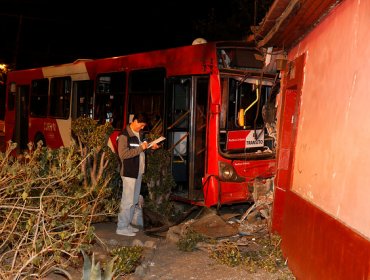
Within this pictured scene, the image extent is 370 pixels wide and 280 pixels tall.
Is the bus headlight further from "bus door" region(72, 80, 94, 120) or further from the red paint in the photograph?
Answer: "bus door" region(72, 80, 94, 120)

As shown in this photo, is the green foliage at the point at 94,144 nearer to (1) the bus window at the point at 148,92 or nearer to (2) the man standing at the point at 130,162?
(2) the man standing at the point at 130,162

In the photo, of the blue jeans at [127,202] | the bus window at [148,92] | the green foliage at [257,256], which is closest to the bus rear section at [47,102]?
the bus window at [148,92]

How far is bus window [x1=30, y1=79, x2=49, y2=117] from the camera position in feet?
46.7

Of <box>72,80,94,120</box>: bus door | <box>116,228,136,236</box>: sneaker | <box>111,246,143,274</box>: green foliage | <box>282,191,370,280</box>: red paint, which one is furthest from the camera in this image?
<box>72,80,94,120</box>: bus door

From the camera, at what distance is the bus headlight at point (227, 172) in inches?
311

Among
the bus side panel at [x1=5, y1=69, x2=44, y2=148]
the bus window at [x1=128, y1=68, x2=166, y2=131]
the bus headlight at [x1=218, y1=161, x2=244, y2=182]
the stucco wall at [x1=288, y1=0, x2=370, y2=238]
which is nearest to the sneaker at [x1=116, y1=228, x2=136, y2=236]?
the bus headlight at [x1=218, y1=161, x2=244, y2=182]

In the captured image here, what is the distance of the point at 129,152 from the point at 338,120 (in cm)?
371

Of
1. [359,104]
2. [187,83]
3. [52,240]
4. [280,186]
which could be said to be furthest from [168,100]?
[359,104]

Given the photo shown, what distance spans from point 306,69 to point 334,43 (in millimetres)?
1051

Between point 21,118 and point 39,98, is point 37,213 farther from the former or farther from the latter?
point 21,118

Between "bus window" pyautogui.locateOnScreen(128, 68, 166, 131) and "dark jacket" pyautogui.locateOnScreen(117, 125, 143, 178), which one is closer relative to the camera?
"dark jacket" pyautogui.locateOnScreen(117, 125, 143, 178)

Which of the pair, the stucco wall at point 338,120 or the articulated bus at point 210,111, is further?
the articulated bus at point 210,111

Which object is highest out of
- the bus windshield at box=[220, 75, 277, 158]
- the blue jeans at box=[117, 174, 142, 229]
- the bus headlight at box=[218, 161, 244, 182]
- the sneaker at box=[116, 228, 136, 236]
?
the bus windshield at box=[220, 75, 277, 158]

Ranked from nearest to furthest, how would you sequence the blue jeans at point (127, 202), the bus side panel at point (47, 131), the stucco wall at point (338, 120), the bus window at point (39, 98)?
the stucco wall at point (338, 120) → the blue jeans at point (127, 202) → the bus side panel at point (47, 131) → the bus window at point (39, 98)
